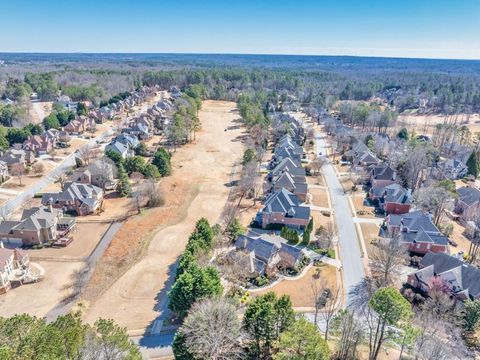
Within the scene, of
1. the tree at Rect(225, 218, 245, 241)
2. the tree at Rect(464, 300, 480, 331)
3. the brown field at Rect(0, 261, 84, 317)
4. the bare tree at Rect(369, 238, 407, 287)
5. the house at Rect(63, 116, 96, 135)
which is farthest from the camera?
the house at Rect(63, 116, 96, 135)

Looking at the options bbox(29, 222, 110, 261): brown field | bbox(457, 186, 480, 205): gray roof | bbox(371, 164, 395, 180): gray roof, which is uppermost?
bbox(371, 164, 395, 180): gray roof

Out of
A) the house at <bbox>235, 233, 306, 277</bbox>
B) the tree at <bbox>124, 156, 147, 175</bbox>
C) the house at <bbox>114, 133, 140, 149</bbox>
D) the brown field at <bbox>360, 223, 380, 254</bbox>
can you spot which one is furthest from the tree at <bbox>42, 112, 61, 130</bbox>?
the brown field at <bbox>360, 223, 380, 254</bbox>

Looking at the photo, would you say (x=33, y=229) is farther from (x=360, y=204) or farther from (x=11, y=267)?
(x=360, y=204)

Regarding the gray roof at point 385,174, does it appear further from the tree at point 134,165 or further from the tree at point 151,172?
the tree at point 134,165

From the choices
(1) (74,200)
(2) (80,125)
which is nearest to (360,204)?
(1) (74,200)

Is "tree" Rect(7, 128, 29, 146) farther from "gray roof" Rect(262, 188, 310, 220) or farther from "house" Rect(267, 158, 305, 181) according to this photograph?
"gray roof" Rect(262, 188, 310, 220)

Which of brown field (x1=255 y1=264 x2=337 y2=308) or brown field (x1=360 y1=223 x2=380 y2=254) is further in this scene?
brown field (x1=360 y1=223 x2=380 y2=254)

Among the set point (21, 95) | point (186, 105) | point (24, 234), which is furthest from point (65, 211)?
point (21, 95)
